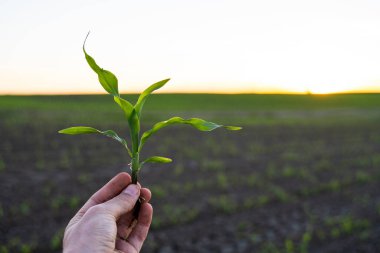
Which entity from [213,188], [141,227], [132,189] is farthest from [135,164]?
[213,188]

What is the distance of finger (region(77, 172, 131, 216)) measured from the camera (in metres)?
2.75

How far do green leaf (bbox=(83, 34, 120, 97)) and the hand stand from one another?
1.89ft

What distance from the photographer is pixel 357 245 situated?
6.22 metres

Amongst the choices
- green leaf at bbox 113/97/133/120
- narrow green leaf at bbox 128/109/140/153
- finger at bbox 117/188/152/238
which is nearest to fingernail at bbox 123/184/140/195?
finger at bbox 117/188/152/238

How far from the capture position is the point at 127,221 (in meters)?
2.86

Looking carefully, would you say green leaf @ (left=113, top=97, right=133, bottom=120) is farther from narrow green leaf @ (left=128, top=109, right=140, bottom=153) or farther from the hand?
the hand

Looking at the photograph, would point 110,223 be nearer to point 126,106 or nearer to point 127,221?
point 127,221

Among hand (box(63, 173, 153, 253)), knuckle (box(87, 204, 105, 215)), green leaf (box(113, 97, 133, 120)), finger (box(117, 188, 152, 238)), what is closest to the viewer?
hand (box(63, 173, 153, 253))

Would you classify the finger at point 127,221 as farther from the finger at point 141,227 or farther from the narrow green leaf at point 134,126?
the narrow green leaf at point 134,126

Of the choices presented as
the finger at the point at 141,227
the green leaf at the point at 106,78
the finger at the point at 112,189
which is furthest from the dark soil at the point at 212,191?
the green leaf at the point at 106,78

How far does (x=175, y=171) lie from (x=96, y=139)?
4.13m

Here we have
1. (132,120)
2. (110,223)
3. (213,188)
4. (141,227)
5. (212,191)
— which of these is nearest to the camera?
(110,223)

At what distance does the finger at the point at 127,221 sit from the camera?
2814 millimetres

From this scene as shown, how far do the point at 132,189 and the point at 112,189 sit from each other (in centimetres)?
19
